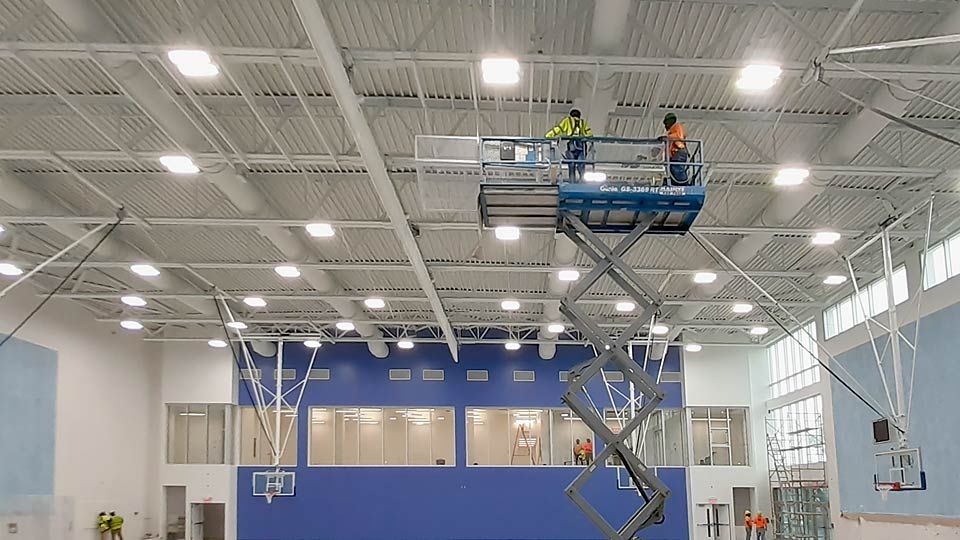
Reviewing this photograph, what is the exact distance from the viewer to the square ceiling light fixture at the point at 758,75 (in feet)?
Result: 61.2

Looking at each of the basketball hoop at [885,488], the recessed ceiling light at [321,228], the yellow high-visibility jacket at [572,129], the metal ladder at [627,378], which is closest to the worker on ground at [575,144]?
the yellow high-visibility jacket at [572,129]

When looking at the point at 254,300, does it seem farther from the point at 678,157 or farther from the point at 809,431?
the point at 809,431

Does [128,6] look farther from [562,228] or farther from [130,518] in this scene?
[130,518]

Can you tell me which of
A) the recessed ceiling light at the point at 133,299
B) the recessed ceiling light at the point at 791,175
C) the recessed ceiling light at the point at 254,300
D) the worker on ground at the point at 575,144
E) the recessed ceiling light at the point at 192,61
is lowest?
the worker on ground at the point at 575,144

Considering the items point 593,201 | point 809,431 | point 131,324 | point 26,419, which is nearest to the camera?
point 593,201

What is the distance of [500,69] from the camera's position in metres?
18.7

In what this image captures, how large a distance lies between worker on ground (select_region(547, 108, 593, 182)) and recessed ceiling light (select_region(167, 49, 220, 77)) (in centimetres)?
684

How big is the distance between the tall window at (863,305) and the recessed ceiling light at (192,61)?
24306 mm

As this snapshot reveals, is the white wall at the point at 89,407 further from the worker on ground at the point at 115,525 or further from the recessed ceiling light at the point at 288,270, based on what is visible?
the recessed ceiling light at the point at 288,270

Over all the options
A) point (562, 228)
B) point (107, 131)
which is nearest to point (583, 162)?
point (562, 228)

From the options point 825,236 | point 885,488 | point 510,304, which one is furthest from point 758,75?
point 510,304

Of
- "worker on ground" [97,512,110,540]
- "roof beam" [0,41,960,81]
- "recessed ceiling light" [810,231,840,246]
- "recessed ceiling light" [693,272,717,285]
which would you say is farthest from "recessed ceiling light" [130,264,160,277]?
"recessed ceiling light" [810,231,840,246]

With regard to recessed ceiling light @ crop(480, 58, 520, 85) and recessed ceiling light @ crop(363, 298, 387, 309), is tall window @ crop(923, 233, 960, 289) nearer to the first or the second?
recessed ceiling light @ crop(480, 58, 520, 85)

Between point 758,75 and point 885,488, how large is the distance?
2170cm
